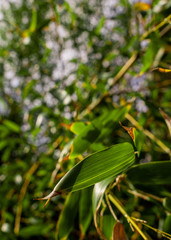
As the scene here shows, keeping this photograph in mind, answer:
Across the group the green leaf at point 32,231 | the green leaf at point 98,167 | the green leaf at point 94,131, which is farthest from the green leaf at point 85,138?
the green leaf at point 32,231

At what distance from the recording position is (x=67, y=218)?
0.40 metres

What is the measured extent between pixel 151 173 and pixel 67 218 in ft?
0.63

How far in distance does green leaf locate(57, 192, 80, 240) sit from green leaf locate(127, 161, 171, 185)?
0.13 metres

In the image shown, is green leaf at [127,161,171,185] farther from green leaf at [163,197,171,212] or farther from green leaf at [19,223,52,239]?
green leaf at [19,223,52,239]

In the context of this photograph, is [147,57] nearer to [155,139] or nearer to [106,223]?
[155,139]

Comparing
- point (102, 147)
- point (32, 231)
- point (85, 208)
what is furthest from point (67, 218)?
point (32, 231)

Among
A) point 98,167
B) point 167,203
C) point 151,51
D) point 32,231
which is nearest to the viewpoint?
point 98,167

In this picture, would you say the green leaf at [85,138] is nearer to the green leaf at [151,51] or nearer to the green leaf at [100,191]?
the green leaf at [100,191]

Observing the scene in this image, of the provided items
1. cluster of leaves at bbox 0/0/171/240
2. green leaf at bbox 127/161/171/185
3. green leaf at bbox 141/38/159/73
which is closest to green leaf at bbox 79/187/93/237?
cluster of leaves at bbox 0/0/171/240

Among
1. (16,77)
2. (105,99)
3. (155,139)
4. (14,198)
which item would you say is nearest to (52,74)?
(16,77)

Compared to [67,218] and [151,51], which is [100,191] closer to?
[67,218]

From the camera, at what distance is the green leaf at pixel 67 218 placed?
1.26 ft

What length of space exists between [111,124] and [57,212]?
30.7 inches

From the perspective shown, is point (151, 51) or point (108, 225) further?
point (151, 51)
